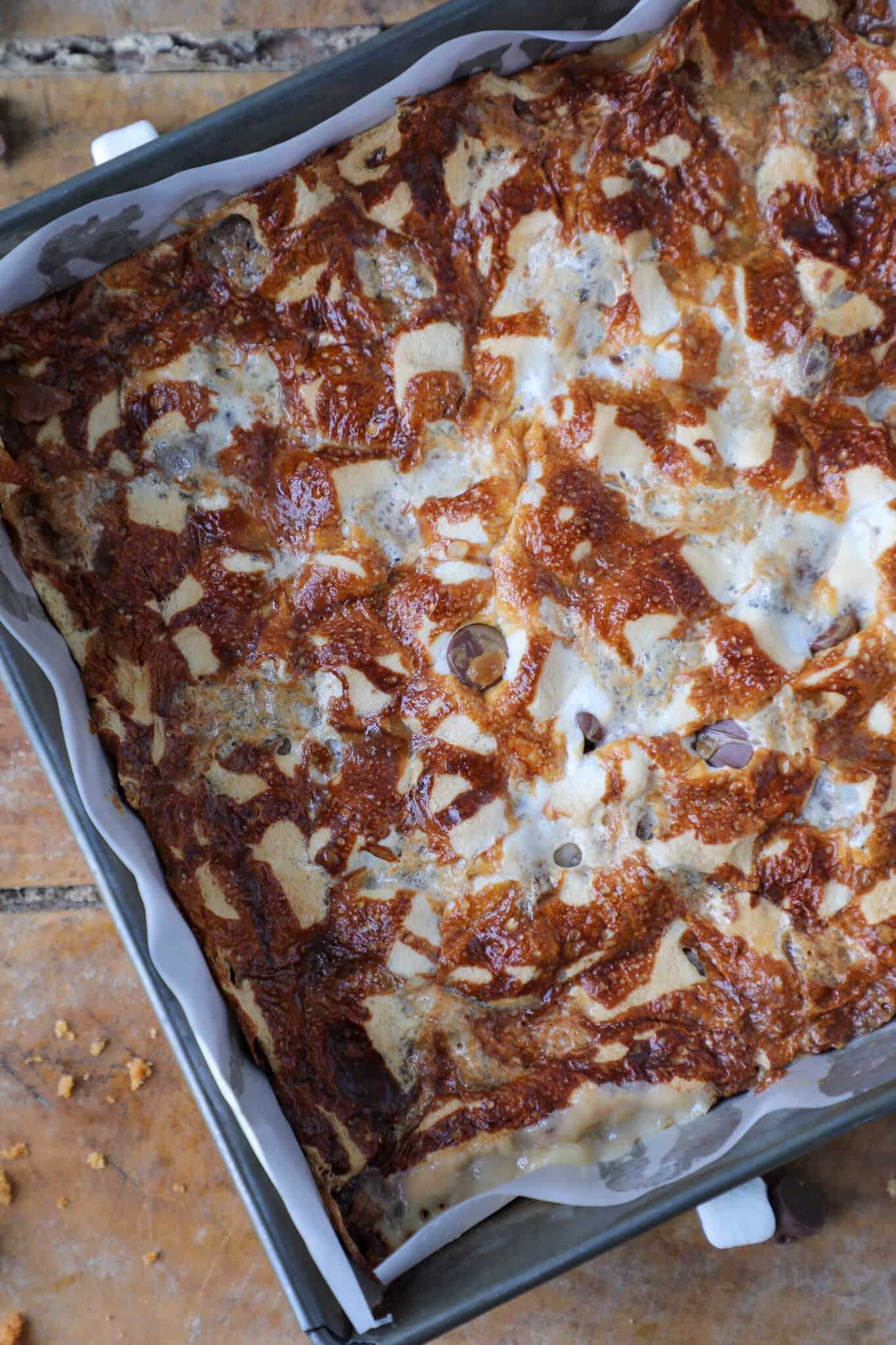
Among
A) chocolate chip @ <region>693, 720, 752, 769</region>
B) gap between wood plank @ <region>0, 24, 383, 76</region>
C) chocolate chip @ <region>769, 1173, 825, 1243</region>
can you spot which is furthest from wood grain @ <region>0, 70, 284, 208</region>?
chocolate chip @ <region>769, 1173, 825, 1243</region>

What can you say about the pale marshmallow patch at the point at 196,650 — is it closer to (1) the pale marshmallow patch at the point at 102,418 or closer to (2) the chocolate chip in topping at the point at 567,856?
(1) the pale marshmallow patch at the point at 102,418

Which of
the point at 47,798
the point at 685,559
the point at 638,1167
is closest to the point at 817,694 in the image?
the point at 685,559

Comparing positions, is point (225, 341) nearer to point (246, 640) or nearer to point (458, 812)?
point (246, 640)

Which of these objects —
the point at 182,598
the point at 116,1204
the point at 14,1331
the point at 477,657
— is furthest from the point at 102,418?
the point at 14,1331

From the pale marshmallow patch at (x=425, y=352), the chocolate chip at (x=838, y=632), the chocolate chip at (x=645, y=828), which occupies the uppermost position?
the pale marshmallow patch at (x=425, y=352)

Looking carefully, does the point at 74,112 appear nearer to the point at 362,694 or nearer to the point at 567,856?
the point at 362,694

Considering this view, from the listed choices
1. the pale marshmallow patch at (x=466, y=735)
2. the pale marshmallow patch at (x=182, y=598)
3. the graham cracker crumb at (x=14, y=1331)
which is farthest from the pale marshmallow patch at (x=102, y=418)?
the graham cracker crumb at (x=14, y=1331)
